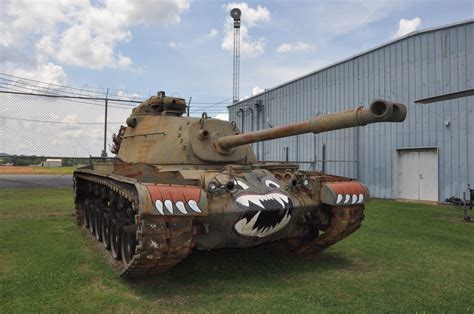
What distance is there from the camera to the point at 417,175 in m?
17.8

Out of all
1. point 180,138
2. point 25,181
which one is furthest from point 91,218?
point 25,181

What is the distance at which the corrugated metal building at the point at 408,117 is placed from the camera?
16172 mm

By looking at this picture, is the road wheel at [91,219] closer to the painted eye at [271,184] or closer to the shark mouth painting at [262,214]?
the painted eye at [271,184]

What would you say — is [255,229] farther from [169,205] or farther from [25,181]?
[25,181]

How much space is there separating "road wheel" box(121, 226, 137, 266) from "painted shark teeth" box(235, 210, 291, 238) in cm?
163

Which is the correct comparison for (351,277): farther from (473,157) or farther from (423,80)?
(423,80)

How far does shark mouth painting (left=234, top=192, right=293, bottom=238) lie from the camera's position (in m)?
6.29

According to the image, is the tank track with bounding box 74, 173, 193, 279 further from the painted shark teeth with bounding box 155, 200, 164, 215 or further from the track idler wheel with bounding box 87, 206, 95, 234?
the track idler wheel with bounding box 87, 206, 95, 234

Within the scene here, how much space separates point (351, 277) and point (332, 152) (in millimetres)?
15044

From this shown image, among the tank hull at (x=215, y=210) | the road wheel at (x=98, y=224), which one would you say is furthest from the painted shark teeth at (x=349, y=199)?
the road wheel at (x=98, y=224)

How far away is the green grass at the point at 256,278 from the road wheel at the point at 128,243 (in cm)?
30

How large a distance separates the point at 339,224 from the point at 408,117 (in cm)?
1200

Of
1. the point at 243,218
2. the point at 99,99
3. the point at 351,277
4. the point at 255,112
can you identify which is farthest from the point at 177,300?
the point at 255,112

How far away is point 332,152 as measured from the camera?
2158 centimetres
